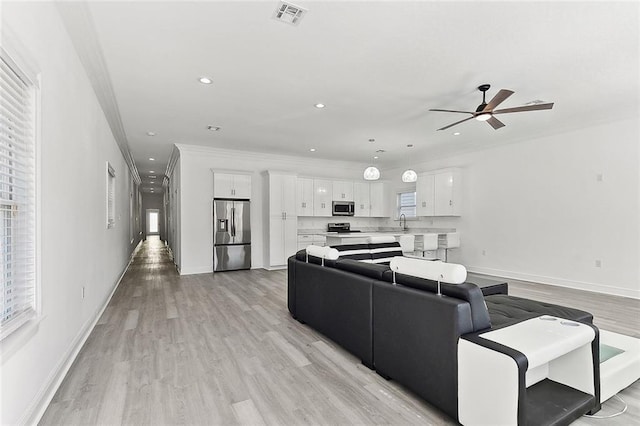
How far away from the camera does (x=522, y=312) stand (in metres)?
2.33

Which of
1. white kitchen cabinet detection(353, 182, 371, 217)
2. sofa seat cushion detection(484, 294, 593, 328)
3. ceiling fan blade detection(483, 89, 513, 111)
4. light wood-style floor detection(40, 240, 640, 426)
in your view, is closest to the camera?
light wood-style floor detection(40, 240, 640, 426)

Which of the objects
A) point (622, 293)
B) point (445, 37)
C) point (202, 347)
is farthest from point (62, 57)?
point (622, 293)

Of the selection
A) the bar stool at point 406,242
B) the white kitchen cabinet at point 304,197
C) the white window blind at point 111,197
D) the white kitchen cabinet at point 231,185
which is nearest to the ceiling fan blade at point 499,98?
the bar stool at point 406,242

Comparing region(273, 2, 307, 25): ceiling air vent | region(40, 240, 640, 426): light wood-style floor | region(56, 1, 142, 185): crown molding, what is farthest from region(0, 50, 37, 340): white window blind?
region(273, 2, 307, 25): ceiling air vent

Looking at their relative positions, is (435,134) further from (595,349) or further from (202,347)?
(202,347)

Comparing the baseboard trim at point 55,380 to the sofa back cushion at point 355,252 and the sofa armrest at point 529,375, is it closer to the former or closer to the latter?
the sofa armrest at point 529,375

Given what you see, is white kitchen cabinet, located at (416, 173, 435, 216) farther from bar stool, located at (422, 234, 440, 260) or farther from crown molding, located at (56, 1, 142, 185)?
crown molding, located at (56, 1, 142, 185)

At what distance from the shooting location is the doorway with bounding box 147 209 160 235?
1889 cm

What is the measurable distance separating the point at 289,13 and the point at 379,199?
7.06 m

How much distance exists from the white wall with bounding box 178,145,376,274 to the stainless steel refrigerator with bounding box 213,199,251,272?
0.14m

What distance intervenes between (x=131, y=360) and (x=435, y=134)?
553cm

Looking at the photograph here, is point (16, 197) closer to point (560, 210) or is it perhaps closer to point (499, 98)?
point (499, 98)

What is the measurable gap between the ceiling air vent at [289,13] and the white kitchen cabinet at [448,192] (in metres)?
5.58

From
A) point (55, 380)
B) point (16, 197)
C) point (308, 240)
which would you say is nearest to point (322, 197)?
point (308, 240)
